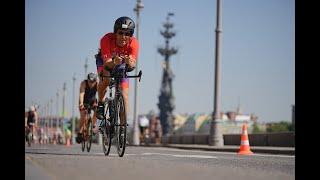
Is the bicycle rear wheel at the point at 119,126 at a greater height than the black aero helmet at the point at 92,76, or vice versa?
the black aero helmet at the point at 92,76

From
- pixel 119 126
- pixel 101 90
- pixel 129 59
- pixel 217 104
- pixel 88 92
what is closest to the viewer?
pixel 129 59

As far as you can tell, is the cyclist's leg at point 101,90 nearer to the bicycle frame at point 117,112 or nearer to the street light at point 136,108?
the bicycle frame at point 117,112

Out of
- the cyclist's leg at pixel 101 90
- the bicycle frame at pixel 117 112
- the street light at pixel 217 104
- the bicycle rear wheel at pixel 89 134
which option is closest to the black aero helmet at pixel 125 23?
the bicycle frame at pixel 117 112

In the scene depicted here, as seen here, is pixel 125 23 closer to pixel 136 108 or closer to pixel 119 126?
pixel 119 126

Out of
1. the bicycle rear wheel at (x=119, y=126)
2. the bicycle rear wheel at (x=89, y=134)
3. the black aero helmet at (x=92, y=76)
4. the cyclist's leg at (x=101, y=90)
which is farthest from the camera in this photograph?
the bicycle rear wheel at (x=89, y=134)

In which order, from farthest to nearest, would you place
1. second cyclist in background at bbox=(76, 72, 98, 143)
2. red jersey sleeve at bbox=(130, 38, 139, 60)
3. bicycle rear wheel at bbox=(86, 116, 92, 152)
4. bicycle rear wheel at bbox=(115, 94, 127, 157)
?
bicycle rear wheel at bbox=(86, 116, 92, 152) < second cyclist in background at bbox=(76, 72, 98, 143) < bicycle rear wheel at bbox=(115, 94, 127, 157) < red jersey sleeve at bbox=(130, 38, 139, 60)

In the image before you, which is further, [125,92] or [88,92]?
[88,92]

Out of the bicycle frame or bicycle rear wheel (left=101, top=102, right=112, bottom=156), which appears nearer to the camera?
the bicycle frame

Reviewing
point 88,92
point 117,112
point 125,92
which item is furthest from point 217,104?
point 117,112

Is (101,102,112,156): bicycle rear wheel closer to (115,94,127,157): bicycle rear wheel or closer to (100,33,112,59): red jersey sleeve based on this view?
(115,94,127,157): bicycle rear wheel

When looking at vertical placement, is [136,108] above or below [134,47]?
below

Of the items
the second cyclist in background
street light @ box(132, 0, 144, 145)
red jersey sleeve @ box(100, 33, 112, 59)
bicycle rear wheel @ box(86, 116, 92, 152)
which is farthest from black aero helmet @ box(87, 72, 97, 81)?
street light @ box(132, 0, 144, 145)
